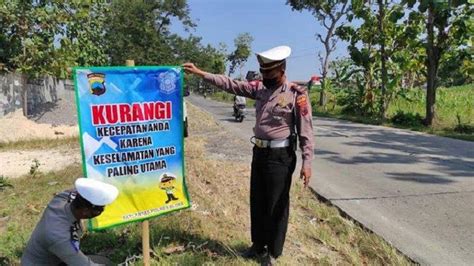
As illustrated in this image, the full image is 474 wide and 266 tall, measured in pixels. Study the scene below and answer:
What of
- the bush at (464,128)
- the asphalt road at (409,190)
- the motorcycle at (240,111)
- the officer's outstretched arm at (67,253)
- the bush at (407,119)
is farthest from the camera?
the motorcycle at (240,111)

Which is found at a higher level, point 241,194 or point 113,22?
point 113,22

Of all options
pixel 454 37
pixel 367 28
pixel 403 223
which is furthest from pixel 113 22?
pixel 403 223

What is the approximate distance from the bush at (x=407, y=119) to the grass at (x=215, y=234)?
37.7ft

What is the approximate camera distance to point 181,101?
372 centimetres

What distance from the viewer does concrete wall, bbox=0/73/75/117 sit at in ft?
43.8

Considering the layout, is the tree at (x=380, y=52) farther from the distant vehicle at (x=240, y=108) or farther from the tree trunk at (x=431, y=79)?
the distant vehicle at (x=240, y=108)

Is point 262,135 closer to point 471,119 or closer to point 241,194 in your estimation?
point 241,194

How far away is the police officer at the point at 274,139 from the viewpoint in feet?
12.2

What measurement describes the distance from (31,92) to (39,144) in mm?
4803

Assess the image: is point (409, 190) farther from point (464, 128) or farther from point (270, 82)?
point (464, 128)

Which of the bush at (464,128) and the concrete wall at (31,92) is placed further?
the bush at (464,128)

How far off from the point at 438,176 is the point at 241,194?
11.6 feet

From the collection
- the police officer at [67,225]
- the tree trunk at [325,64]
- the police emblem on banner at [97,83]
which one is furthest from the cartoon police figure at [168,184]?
the tree trunk at [325,64]

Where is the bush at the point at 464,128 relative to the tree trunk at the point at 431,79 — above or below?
below
